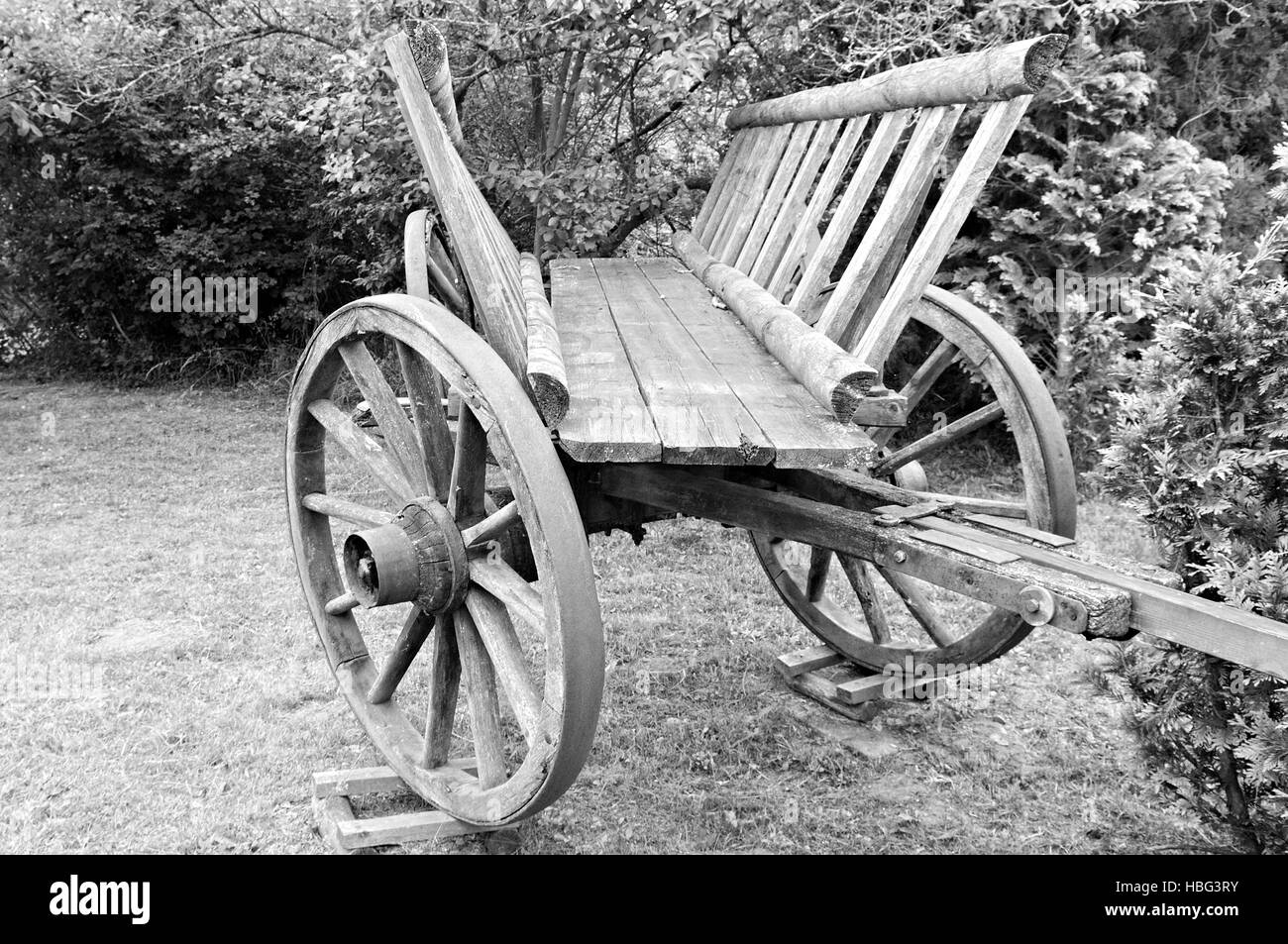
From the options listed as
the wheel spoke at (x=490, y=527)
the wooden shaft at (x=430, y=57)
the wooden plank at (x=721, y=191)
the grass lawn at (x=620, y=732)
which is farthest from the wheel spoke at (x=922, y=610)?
the wooden shaft at (x=430, y=57)

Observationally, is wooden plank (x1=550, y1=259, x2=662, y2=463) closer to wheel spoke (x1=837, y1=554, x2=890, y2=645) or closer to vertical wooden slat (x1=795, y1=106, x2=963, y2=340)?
vertical wooden slat (x1=795, y1=106, x2=963, y2=340)

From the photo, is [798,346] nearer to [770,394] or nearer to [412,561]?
[770,394]

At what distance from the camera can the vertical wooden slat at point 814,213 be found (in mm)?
2832

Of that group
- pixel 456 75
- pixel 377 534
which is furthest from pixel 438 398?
pixel 456 75

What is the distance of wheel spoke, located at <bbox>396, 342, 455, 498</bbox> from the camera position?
103 inches

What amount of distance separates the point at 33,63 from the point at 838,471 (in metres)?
7.61

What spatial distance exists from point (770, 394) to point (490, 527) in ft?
2.34

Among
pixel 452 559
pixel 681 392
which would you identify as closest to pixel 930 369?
pixel 681 392

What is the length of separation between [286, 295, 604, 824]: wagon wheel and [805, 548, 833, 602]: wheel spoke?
1.33 meters

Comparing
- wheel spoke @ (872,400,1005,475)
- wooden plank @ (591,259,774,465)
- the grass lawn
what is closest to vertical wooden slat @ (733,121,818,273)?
wooden plank @ (591,259,774,465)

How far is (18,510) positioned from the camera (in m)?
6.30

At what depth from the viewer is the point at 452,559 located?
250 cm

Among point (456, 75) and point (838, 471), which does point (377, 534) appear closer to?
point (838, 471)

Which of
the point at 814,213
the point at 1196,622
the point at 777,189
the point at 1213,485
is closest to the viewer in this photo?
the point at 1196,622
